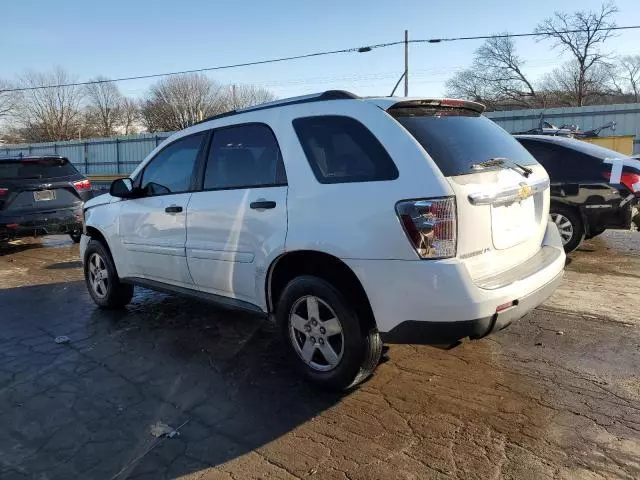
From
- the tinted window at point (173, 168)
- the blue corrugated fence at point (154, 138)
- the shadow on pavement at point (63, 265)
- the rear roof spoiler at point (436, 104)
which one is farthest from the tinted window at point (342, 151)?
the blue corrugated fence at point (154, 138)

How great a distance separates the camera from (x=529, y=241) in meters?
3.61

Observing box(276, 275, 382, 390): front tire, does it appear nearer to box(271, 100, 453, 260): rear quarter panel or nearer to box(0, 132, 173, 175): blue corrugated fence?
box(271, 100, 453, 260): rear quarter panel

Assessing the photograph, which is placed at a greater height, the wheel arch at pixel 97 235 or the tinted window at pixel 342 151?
the tinted window at pixel 342 151

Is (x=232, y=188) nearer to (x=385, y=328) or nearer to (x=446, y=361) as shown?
(x=385, y=328)

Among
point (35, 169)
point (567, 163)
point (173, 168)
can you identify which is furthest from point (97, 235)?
point (567, 163)

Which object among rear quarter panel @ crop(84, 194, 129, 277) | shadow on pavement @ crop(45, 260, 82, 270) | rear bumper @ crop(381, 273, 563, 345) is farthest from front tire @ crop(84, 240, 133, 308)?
rear bumper @ crop(381, 273, 563, 345)

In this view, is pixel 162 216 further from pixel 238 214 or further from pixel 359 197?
pixel 359 197

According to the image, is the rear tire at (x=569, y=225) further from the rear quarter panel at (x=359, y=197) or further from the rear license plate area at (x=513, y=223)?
the rear quarter panel at (x=359, y=197)

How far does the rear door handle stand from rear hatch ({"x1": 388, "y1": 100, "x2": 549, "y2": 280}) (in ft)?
3.31

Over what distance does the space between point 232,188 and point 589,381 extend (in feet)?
9.38

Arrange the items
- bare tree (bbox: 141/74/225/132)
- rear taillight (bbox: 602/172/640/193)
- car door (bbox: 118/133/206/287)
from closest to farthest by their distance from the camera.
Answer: car door (bbox: 118/133/206/287) → rear taillight (bbox: 602/172/640/193) → bare tree (bbox: 141/74/225/132)

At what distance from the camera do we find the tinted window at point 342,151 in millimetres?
3184

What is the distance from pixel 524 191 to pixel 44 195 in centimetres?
837

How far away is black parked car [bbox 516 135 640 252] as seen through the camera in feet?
22.6
